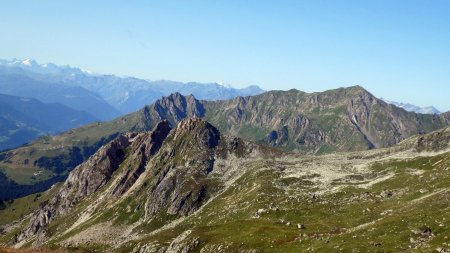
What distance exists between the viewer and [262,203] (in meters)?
143

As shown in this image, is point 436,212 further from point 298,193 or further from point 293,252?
point 298,193

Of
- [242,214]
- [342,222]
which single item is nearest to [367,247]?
[342,222]

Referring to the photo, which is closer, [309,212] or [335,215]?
[335,215]

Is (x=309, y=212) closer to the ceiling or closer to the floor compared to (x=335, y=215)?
closer to the floor

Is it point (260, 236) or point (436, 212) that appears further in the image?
point (260, 236)

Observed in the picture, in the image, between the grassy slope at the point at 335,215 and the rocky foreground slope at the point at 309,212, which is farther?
the rocky foreground slope at the point at 309,212

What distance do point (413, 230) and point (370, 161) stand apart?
132 metres

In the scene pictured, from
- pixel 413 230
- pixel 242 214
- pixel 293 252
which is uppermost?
pixel 413 230

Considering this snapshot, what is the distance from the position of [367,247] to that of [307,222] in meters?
43.4

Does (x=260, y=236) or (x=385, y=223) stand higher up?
(x=385, y=223)

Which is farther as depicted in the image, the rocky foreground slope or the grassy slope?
the rocky foreground slope

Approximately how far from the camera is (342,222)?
101 meters

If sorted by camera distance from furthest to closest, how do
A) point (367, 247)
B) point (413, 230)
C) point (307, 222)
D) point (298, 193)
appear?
point (298, 193), point (307, 222), point (413, 230), point (367, 247)

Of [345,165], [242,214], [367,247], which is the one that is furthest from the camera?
[345,165]
